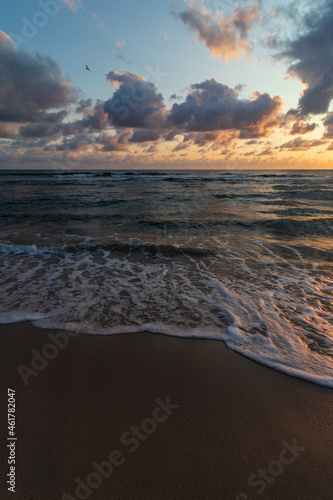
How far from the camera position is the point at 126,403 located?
235cm

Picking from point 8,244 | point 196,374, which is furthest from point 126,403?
point 8,244

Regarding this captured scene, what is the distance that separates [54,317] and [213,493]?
126 inches

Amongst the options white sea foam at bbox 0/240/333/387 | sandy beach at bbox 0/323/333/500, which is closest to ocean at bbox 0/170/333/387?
white sea foam at bbox 0/240/333/387

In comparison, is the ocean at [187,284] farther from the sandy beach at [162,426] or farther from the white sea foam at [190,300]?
the sandy beach at [162,426]

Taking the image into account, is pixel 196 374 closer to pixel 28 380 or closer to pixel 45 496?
pixel 45 496

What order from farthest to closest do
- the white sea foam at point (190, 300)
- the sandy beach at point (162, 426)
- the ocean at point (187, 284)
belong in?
the ocean at point (187, 284) → the white sea foam at point (190, 300) → the sandy beach at point (162, 426)

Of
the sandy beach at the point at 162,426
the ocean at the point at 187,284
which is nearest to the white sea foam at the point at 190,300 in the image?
the ocean at the point at 187,284

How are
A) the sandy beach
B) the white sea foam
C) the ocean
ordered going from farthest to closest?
the ocean → the white sea foam → the sandy beach

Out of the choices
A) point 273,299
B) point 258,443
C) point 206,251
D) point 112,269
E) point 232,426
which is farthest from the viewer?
point 206,251

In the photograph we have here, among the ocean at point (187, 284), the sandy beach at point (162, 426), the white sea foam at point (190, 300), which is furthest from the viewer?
the ocean at point (187, 284)

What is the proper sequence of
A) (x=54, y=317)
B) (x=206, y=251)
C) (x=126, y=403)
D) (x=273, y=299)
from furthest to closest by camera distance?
(x=206, y=251) < (x=273, y=299) < (x=54, y=317) < (x=126, y=403)

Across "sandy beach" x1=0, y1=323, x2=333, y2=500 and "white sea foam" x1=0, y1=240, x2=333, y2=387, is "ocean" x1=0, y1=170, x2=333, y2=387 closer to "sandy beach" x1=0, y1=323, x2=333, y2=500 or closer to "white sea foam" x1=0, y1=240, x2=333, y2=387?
"white sea foam" x1=0, y1=240, x2=333, y2=387

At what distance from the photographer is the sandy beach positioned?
1.72 m

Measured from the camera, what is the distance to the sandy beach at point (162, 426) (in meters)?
1.72
